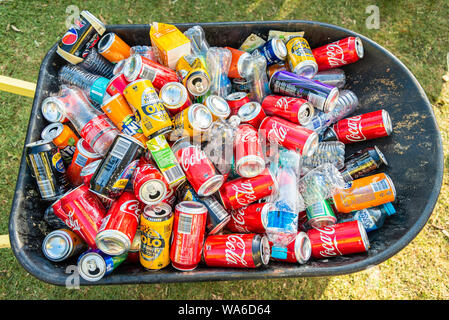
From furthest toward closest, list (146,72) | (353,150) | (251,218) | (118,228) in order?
(353,150)
(146,72)
(251,218)
(118,228)

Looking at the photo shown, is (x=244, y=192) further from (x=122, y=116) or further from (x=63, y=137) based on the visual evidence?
(x=63, y=137)

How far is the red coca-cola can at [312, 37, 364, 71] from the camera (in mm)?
2271

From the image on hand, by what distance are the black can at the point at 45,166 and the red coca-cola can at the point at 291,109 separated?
1.35 meters

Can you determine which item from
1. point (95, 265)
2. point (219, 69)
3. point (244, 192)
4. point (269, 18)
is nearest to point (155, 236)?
point (95, 265)

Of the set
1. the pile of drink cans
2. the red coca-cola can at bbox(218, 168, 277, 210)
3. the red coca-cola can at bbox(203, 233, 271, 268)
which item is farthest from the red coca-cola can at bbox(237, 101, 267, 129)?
the red coca-cola can at bbox(203, 233, 271, 268)

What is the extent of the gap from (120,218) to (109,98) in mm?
735

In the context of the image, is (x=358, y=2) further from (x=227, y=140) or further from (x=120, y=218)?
(x=120, y=218)

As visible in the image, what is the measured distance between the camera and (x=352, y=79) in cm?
245

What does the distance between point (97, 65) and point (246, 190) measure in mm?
1409

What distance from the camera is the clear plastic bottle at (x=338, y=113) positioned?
87.7 inches

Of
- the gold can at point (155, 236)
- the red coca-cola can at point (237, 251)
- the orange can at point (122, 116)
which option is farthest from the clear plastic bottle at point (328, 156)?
the orange can at point (122, 116)

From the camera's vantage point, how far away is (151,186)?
1739 mm

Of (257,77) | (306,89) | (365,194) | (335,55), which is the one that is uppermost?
(335,55)

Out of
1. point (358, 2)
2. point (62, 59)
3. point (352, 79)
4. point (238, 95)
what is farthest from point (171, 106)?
point (358, 2)
